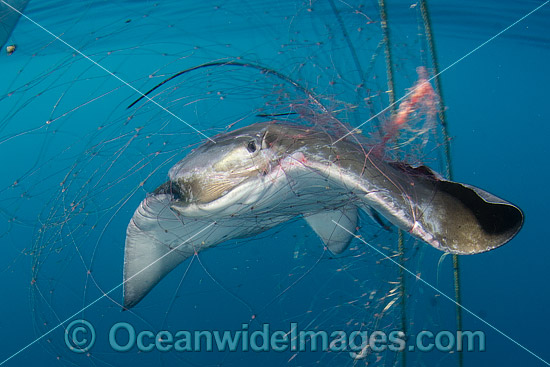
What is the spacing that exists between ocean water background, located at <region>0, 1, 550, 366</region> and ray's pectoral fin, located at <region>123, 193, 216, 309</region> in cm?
22

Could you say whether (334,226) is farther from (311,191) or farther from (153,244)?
(153,244)

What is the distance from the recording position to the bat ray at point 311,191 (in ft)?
5.14

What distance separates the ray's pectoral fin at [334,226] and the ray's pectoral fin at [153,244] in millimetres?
951

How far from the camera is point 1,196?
486 centimetres

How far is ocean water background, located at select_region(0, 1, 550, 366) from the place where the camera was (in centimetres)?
310

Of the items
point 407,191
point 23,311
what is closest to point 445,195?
point 407,191

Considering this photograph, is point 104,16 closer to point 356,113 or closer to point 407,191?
point 356,113

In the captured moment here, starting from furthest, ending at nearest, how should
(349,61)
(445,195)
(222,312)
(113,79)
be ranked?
(222,312), (113,79), (349,61), (445,195)

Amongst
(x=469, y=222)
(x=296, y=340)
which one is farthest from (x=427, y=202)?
(x=296, y=340)

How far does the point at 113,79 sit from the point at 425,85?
17.6 ft

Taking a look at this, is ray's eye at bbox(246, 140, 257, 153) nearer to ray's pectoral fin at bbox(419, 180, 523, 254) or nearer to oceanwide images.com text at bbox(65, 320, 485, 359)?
ray's pectoral fin at bbox(419, 180, 523, 254)

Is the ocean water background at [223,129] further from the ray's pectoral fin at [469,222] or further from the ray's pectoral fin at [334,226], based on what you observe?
the ray's pectoral fin at [469,222]

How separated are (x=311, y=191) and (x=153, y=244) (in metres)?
1.40

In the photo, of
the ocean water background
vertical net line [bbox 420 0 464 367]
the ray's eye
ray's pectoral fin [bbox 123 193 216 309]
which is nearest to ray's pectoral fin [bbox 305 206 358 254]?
the ocean water background
